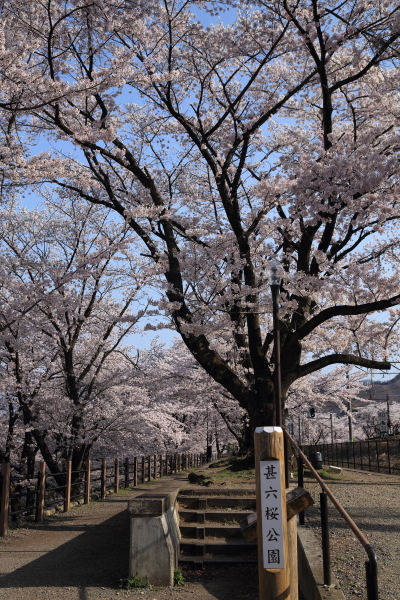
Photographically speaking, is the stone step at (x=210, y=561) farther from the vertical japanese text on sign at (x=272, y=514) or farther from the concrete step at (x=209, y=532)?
the vertical japanese text on sign at (x=272, y=514)

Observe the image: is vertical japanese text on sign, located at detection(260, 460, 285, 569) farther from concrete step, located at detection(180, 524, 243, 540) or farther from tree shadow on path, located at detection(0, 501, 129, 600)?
concrete step, located at detection(180, 524, 243, 540)

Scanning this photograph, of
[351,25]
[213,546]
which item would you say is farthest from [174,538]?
[351,25]

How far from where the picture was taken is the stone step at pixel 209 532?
8.11 metres

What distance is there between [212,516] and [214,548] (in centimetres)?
71

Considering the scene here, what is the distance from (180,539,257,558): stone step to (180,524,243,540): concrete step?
270 mm

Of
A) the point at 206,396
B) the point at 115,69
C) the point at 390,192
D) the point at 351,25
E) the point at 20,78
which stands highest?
the point at 351,25

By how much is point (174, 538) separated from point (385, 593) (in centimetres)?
309

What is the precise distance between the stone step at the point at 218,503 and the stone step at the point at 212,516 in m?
0.20

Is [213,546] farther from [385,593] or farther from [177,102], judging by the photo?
[177,102]

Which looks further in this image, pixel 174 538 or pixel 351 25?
pixel 351 25

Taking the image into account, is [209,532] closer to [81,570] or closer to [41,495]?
[81,570]

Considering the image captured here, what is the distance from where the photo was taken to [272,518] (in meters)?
4.48

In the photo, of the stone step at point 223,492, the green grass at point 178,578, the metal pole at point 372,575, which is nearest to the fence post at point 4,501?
the stone step at point 223,492

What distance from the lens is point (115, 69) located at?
9.44 metres
